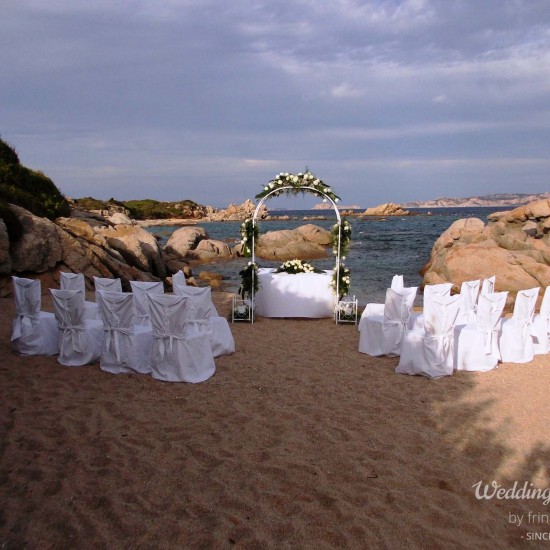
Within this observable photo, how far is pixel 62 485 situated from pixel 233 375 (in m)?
3.48

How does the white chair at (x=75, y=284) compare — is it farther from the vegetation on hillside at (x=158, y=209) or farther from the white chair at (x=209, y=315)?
the vegetation on hillside at (x=158, y=209)

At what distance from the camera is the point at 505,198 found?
189m

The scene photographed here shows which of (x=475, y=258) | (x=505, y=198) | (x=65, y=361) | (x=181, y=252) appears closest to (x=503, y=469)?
(x=65, y=361)

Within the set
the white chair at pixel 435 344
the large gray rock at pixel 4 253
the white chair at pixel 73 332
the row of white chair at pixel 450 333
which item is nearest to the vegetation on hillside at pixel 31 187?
the large gray rock at pixel 4 253

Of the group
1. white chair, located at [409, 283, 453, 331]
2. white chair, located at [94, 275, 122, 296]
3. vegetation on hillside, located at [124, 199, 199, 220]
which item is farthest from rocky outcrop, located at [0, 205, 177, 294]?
vegetation on hillside, located at [124, 199, 199, 220]

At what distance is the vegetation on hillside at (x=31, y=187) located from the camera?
20.2 meters

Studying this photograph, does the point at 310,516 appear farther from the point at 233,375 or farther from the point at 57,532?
the point at 233,375

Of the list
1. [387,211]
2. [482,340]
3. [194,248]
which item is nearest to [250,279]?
[482,340]

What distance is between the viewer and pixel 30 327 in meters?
8.01

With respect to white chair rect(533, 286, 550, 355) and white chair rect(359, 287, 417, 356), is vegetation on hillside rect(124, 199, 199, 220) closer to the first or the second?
white chair rect(359, 287, 417, 356)

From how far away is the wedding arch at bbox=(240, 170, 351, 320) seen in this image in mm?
12148

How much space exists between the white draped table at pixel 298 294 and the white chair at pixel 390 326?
133 inches

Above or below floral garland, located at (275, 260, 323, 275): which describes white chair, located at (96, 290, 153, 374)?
below

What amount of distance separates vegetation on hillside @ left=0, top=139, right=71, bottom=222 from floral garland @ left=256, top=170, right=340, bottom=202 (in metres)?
11.9
